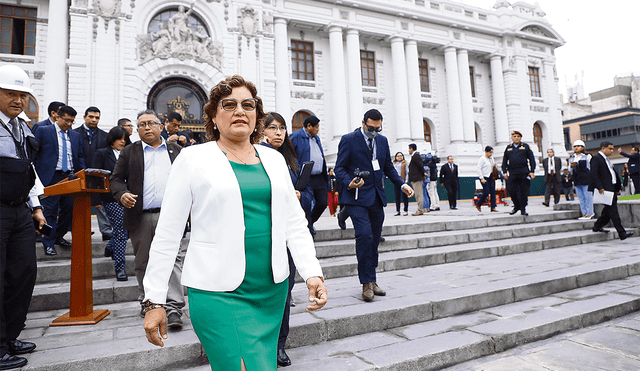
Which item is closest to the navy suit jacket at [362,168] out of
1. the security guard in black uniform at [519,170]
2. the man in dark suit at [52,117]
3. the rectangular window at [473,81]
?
the man in dark suit at [52,117]

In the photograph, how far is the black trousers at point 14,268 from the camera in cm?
279

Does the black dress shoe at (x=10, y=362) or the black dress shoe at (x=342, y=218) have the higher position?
the black dress shoe at (x=342, y=218)

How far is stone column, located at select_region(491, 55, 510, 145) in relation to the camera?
27.5 m

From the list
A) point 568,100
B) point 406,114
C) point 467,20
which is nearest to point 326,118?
point 406,114

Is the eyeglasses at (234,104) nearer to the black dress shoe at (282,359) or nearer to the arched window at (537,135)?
the black dress shoe at (282,359)

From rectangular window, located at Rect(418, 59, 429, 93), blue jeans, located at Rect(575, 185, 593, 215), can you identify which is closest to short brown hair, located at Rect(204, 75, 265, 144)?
blue jeans, located at Rect(575, 185, 593, 215)

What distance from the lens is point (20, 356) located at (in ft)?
9.19

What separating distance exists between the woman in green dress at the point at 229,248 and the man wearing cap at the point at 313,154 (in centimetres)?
353

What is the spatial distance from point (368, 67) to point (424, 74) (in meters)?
4.38

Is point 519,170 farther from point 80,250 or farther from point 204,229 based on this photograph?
point 204,229

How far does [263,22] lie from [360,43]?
7148mm

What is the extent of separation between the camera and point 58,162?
18.2ft

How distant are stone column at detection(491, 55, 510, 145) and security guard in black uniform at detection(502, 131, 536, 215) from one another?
65.6ft

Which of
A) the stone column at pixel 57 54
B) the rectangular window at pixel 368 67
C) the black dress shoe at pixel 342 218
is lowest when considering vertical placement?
the black dress shoe at pixel 342 218
